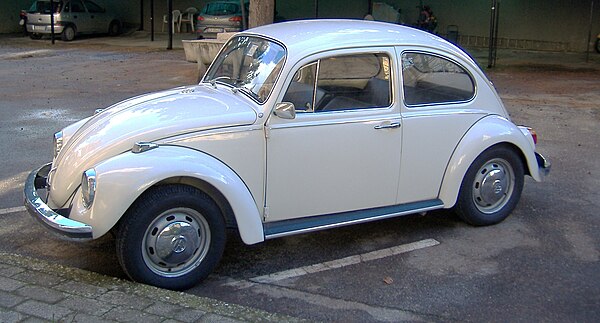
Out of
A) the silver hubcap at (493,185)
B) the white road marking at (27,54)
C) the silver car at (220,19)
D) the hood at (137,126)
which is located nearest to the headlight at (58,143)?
the hood at (137,126)

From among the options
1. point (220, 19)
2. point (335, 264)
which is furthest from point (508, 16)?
point (335, 264)

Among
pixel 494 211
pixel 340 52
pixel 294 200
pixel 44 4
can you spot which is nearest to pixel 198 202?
pixel 294 200

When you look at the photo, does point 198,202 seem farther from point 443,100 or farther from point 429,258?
point 443,100

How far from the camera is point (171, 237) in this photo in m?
4.30

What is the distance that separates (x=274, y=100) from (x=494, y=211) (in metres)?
2.31

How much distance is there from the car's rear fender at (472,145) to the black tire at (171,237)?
197cm

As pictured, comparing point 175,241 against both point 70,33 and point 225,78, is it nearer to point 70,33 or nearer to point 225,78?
point 225,78

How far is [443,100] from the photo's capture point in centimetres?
539

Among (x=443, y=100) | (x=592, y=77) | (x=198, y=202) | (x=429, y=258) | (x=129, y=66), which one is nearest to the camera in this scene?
(x=198, y=202)

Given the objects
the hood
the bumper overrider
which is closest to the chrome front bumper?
the hood

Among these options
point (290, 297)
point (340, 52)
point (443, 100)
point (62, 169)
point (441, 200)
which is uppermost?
point (340, 52)

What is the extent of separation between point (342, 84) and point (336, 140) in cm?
47

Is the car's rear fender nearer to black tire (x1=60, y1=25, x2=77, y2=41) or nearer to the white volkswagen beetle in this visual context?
the white volkswagen beetle

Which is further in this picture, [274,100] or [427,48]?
[427,48]
